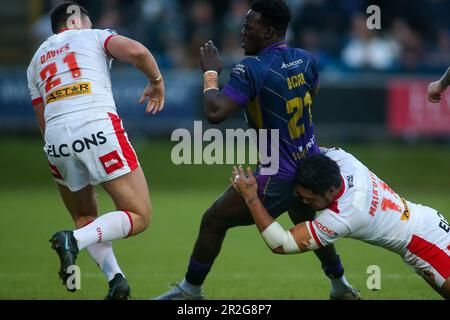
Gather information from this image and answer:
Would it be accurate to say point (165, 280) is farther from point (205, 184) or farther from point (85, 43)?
point (205, 184)

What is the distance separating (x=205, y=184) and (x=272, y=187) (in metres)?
10.5

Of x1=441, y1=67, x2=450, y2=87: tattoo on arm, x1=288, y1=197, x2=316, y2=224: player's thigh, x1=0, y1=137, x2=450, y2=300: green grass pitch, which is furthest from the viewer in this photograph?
x1=0, y1=137, x2=450, y2=300: green grass pitch

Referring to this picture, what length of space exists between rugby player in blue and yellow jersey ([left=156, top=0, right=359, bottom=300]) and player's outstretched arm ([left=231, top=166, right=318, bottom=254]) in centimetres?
39

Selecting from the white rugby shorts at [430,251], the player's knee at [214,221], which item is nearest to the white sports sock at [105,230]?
the player's knee at [214,221]

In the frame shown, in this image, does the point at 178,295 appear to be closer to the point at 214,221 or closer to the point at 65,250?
the point at 214,221

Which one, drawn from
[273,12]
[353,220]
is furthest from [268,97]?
[353,220]

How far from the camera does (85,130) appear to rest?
696cm

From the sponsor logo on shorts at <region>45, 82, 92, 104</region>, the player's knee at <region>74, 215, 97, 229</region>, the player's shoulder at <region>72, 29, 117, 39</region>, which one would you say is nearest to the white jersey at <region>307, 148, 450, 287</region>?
the player's knee at <region>74, 215, 97, 229</region>

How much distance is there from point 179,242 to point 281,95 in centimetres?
516

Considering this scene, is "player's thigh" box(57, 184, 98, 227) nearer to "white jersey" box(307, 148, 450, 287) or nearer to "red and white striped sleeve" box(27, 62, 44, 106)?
"red and white striped sleeve" box(27, 62, 44, 106)

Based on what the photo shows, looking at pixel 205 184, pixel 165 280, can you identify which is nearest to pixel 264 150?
pixel 165 280

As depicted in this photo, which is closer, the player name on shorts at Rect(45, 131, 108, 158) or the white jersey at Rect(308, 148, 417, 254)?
the white jersey at Rect(308, 148, 417, 254)

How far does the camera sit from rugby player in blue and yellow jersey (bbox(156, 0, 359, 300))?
279 inches
